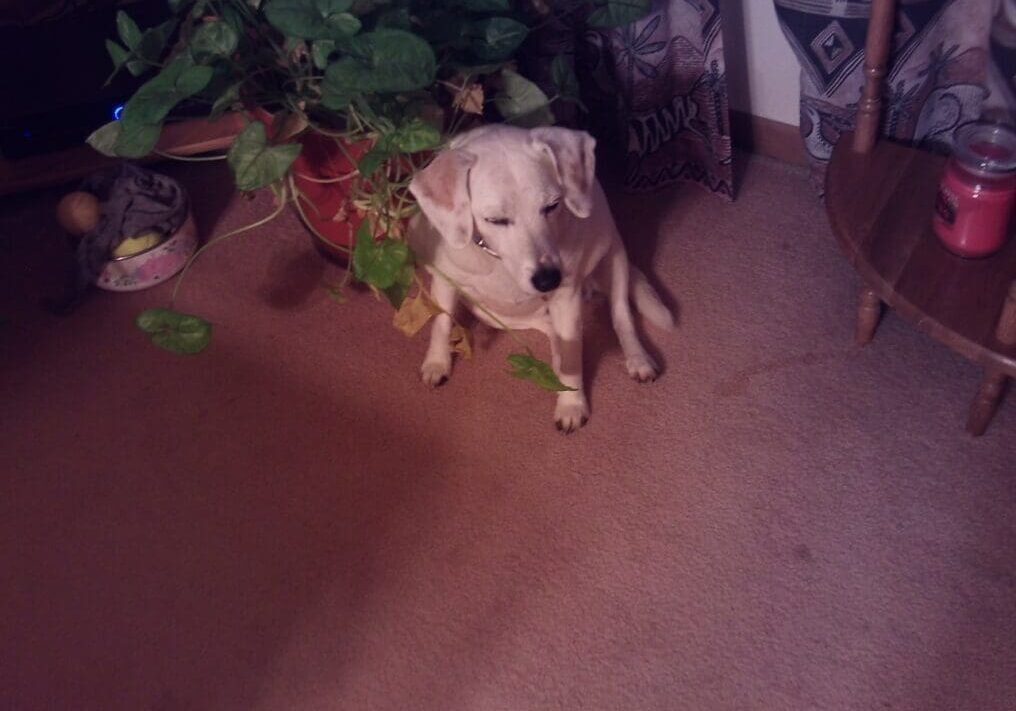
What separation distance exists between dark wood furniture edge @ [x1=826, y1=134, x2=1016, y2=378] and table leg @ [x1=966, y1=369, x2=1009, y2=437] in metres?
0.10

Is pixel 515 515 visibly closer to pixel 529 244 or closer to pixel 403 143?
pixel 529 244

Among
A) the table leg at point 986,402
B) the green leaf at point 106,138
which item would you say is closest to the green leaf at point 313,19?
the green leaf at point 106,138

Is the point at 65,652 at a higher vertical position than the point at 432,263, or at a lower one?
lower

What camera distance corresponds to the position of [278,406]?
1537 millimetres

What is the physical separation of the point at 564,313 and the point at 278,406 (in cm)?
55

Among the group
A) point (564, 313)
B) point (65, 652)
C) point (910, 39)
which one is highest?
point (910, 39)

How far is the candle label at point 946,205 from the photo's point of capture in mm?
1144

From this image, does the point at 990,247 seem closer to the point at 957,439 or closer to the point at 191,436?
the point at 957,439

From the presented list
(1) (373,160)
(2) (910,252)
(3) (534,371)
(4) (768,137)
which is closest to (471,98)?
(1) (373,160)

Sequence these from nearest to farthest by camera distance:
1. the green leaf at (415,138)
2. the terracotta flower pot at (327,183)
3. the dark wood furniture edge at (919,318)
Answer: the dark wood furniture edge at (919,318)
the green leaf at (415,138)
the terracotta flower pot at (327,183)

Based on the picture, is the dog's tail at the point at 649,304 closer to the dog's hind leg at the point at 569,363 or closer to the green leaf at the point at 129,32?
the dog's hind leg at the point at 569,363

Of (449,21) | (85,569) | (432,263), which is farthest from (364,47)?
(85,569)

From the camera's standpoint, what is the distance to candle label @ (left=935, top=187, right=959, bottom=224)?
1.14m

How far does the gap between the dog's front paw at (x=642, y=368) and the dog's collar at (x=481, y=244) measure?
13.6 inches
